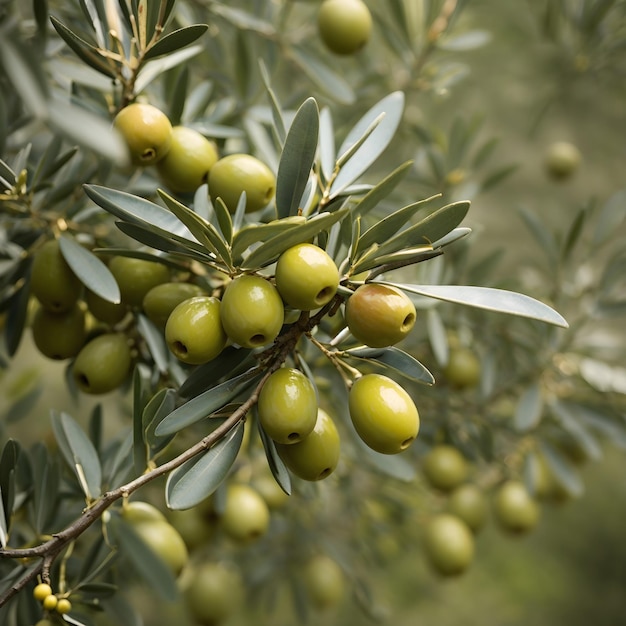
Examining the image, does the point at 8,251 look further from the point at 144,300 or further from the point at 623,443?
the point at 623,443

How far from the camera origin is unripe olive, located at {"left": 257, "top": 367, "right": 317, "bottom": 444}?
607 millimetres

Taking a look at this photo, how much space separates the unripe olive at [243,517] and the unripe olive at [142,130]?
2.05 ft

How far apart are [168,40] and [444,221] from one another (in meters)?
0.39

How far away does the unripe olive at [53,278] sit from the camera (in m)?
0.79

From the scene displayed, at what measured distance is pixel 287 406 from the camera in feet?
1.99

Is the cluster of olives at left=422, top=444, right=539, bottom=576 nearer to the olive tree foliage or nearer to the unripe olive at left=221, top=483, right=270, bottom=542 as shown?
the olive tree foliage

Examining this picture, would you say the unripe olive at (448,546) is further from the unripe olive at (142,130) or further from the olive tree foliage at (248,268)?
the unripe olive at (142,130)

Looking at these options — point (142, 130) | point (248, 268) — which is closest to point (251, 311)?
point (248, 268)

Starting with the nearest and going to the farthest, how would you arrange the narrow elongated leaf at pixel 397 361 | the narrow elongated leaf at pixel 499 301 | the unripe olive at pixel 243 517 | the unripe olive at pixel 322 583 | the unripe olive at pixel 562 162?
the narrow elongated leaf at pixel 499 301, the narrow elongated leaf at pixel 397 361, the unripe olive at pixel 243 517, the unripe olive at pixel 322 583, the unripe olive at pixel 562 162

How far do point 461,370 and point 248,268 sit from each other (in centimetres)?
75

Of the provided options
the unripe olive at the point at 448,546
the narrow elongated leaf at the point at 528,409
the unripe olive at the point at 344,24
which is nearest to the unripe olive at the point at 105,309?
the unripe olive at the point at 344,24

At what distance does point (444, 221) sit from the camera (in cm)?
61

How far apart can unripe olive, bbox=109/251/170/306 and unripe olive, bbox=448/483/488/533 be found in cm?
93

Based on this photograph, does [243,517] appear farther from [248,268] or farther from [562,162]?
[562,162]
